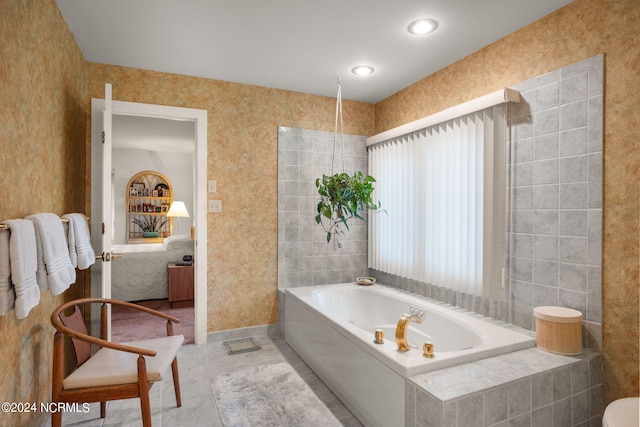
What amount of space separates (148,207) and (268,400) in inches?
252

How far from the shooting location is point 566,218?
2.09 m

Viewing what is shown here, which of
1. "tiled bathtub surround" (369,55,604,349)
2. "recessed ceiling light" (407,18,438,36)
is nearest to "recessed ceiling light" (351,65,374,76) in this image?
"recessed ceiling light" (407,18,438,36)

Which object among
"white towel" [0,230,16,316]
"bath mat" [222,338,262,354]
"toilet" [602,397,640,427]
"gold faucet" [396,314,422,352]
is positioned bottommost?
"bath mat" [222,338,262,354]

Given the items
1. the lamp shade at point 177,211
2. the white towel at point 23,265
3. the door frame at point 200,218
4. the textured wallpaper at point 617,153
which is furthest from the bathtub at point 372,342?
the lamp shade at point 177,211

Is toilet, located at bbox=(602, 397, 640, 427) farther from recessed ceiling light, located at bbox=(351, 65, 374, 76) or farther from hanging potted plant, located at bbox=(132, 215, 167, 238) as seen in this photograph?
hanging potted plant, located at bbox=(132, 215, 167, 238)

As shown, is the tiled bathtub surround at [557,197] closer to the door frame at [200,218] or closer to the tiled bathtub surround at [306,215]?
the tiled bathtub surround at [306,215]

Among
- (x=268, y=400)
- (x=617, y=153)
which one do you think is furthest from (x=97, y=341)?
(x=617, y=153)

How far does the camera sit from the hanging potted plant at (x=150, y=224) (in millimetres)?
7573

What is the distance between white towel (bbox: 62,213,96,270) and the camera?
82.4 inches

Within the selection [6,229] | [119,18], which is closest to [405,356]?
[6,229]

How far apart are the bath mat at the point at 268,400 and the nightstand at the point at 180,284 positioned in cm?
229

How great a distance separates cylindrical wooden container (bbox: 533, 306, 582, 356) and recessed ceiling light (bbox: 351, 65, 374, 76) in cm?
223

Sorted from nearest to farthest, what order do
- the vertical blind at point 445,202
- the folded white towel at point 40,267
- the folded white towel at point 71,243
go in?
the folded white towel at point 40,267
the folded white towel at point 71,243
the vertical blind at point 445,202

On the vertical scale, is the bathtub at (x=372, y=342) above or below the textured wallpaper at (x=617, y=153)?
below
